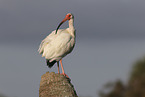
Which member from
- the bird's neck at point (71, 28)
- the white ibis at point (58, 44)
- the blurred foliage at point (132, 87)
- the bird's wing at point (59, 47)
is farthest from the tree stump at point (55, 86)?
the blurred foliage at point (132, 87)

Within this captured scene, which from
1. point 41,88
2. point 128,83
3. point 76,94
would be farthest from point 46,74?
point 128,83

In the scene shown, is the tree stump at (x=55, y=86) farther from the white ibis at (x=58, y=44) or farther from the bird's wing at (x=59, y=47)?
the bird's wing at (x=59, y=47)

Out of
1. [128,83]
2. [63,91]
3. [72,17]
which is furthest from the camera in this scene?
[128,83]

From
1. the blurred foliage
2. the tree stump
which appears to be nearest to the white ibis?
the tree stump

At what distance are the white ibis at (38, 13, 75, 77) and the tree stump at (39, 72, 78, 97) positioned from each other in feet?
1.86

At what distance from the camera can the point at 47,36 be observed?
14.5m

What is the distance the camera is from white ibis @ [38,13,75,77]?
1387 cm

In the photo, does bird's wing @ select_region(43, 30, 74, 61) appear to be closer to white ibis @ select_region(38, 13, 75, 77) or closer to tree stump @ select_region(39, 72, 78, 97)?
white ibis @ select_region(38, 13, 75, 77)

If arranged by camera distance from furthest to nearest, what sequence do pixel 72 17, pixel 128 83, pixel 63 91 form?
pixel 128 83, pixel 72 17, pixel 63 91

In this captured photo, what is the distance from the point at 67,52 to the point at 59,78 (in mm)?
1284

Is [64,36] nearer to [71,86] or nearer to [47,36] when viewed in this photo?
[47,36]

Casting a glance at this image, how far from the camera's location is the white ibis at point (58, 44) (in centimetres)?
1387

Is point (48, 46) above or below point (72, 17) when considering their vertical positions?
below

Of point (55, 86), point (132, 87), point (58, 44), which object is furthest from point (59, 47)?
point (132, 87)
